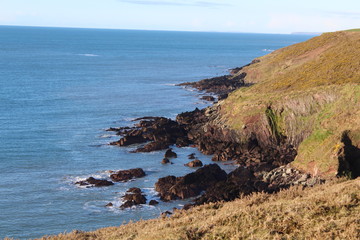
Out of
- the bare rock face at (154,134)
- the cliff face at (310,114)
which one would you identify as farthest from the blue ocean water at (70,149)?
the cliff face at (310,114)

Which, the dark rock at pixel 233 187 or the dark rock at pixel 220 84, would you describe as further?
the dark rock at pixel 220 84

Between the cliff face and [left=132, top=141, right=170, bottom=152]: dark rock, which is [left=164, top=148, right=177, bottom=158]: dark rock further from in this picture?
the cliff face

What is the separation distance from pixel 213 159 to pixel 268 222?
30.5m

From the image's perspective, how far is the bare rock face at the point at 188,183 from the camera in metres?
36.9

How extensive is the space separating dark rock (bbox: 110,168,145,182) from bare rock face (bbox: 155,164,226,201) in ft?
11.2

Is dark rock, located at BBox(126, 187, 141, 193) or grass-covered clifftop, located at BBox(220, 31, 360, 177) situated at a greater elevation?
grass-covered clifftop, located at BBox(220, 31, 360, 177)

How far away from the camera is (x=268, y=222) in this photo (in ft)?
54.5

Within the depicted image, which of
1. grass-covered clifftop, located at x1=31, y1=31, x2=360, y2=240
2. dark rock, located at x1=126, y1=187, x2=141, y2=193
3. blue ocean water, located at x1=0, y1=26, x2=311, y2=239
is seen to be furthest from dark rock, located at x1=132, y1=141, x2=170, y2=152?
dark rock, located at x1=126, y1=187, x2=141, y2=193

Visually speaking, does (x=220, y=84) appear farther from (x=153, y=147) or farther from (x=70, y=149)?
(x=70, y=149)

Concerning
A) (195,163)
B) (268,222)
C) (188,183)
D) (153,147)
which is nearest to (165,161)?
(195,163)

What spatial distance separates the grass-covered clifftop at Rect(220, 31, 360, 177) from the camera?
37.3 metres

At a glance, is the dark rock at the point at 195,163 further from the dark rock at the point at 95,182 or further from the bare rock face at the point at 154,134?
the dark rock at the point at 95,182

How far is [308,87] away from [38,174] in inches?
1166

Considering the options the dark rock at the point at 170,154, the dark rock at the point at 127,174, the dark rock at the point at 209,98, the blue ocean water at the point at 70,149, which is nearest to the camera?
the blue ocean water at the point at 70,149
